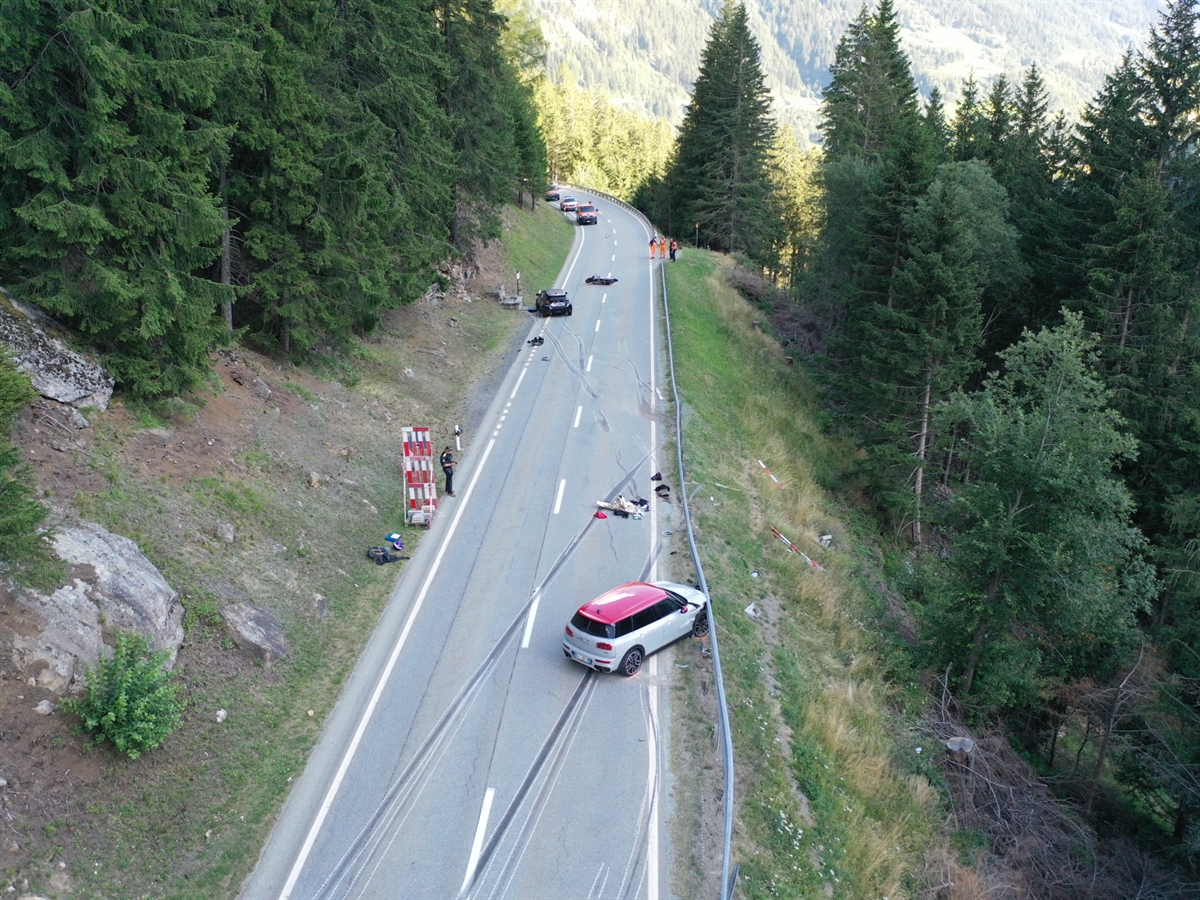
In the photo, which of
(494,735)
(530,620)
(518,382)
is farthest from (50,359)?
(518,382)

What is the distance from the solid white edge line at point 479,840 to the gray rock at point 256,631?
188 inches

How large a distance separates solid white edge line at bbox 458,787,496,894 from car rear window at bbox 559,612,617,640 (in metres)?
3.33

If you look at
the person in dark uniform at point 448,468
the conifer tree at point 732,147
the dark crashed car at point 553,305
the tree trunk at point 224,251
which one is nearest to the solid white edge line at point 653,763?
the person in dark uniform at point 448,468

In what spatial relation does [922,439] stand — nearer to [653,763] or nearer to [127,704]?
[653,763]

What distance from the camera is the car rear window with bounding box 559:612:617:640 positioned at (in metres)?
14.0

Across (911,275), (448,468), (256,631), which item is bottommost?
(256,631)

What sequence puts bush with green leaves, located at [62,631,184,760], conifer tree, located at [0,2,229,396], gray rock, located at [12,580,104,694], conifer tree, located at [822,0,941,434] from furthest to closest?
conifer tree, located at [822,0,941,434] < conifer tree, located at [0,2,229,396] < gray rock, located at [12,580,104,694] < bush with green leaves, located at [62,631,184,760]

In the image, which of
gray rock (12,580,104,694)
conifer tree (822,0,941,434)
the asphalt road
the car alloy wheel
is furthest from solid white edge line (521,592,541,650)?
conifer tree (822,0,941,434)

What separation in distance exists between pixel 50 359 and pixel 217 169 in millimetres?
8932

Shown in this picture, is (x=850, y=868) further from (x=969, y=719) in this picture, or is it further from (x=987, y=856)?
(x=969, y=719)

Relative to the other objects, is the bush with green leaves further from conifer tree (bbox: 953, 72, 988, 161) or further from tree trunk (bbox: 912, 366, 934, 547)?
conifer tree (bbox: 953, 72, 988, 161)

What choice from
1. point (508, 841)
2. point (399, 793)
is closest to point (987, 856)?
point (508, 841)

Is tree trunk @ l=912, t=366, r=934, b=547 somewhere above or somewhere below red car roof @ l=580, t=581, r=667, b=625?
above

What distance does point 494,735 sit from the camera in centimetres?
1273
